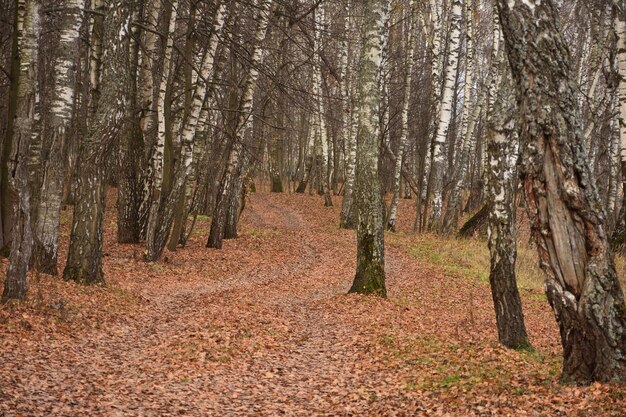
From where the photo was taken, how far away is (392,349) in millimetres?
8820

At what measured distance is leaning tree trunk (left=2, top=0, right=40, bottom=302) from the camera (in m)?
8.22

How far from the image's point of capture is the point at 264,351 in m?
8.84

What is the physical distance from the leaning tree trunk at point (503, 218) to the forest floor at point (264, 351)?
0.52 meters

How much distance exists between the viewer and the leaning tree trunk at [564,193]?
19.0 feet

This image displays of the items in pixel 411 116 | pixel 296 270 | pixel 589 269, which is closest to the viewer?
pixel 589 269

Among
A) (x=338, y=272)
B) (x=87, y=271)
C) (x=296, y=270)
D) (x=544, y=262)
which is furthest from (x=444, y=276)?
(x=544, y=262)

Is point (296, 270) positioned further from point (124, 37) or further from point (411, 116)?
point (411, 116)

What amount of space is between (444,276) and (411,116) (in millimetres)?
17196

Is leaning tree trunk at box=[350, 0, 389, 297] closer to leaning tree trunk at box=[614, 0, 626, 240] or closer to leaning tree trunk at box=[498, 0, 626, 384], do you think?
leaning tree trunk at box=[614, 0, 626, 240]

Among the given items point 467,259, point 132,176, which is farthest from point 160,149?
point 467,259

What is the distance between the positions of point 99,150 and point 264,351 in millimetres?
4686

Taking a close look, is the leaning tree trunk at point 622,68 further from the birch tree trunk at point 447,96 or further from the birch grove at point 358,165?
the birch tree trunk at point 447,96

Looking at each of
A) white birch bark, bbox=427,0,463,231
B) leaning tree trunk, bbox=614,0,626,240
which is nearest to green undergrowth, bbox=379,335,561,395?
leaning tree trunk, bbox=614,0,626,240

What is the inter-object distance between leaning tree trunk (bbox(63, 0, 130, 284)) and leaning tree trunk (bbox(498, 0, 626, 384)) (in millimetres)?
6998
